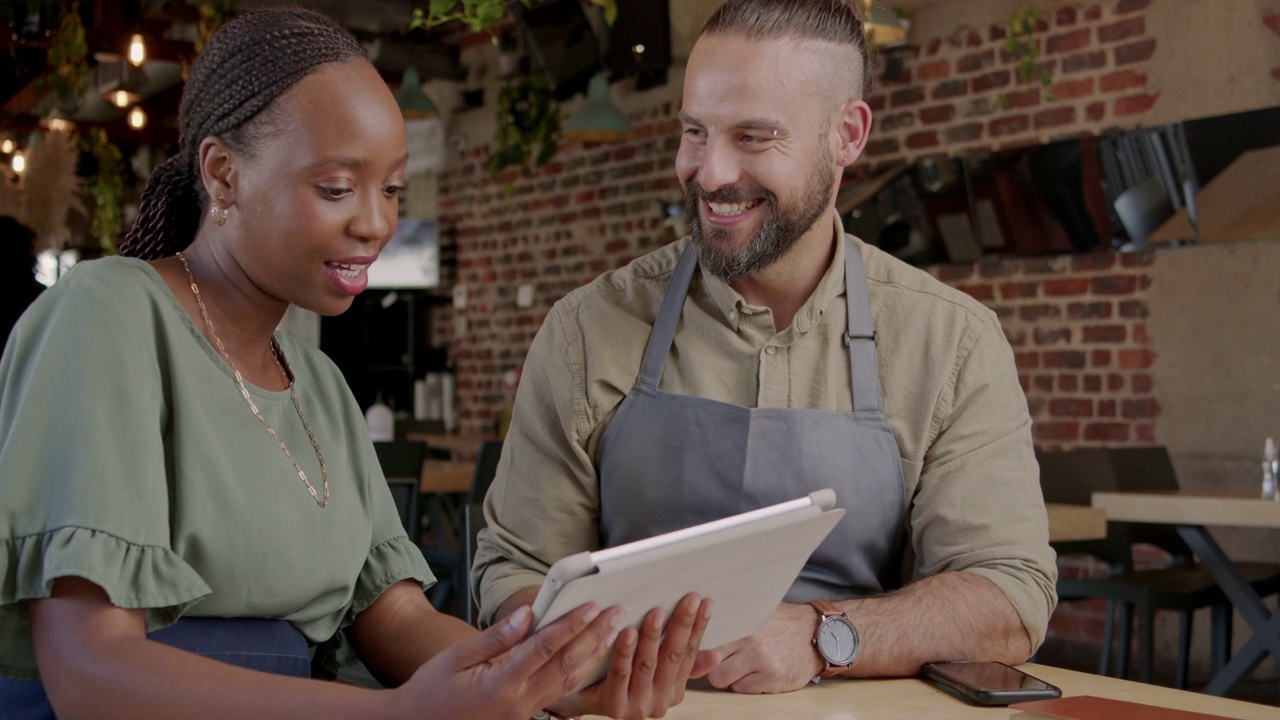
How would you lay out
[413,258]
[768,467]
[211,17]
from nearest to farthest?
1. [768,467]
2. [211,17]
3. [413,258]

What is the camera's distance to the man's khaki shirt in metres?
1.72

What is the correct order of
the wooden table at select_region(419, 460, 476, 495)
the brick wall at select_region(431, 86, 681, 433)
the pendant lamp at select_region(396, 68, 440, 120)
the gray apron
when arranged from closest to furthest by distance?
1. the gray apron
2. the wooden table at select_region(419, 460, 476, 495)
3. the pendant lamp at select_region(396, 68, 440, 120)
4. the brick wall at select_region(431, 86, 681, 433)

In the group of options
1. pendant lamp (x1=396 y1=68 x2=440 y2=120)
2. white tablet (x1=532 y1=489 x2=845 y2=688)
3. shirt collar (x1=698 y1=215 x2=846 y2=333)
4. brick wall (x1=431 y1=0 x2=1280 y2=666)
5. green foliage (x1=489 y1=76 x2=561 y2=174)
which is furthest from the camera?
green foliage (x1=489 y1=76 x2=561 y2=174)

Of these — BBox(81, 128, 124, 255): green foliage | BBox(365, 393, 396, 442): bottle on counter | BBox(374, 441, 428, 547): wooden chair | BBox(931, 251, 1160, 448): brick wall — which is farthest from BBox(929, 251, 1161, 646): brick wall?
BBox(81, 128, 124, 255): green foliage

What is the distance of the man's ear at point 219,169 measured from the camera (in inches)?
53.1

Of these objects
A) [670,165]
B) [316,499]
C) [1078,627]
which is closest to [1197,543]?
[1078,627]

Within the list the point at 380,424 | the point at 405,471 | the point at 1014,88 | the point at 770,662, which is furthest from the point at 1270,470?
the point at 380,424

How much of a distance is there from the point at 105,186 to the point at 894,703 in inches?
450

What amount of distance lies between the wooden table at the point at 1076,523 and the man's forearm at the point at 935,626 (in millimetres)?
1933

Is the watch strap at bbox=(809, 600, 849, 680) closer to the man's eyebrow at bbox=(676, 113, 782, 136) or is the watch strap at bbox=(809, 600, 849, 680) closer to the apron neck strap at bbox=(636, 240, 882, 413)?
the apron neck strap at bbox=(636, 240, 882, 413)

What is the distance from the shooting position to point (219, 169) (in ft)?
4.44

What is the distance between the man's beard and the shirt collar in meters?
0.03

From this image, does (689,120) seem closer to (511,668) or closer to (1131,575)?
(511,668)

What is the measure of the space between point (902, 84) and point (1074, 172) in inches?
39.1
